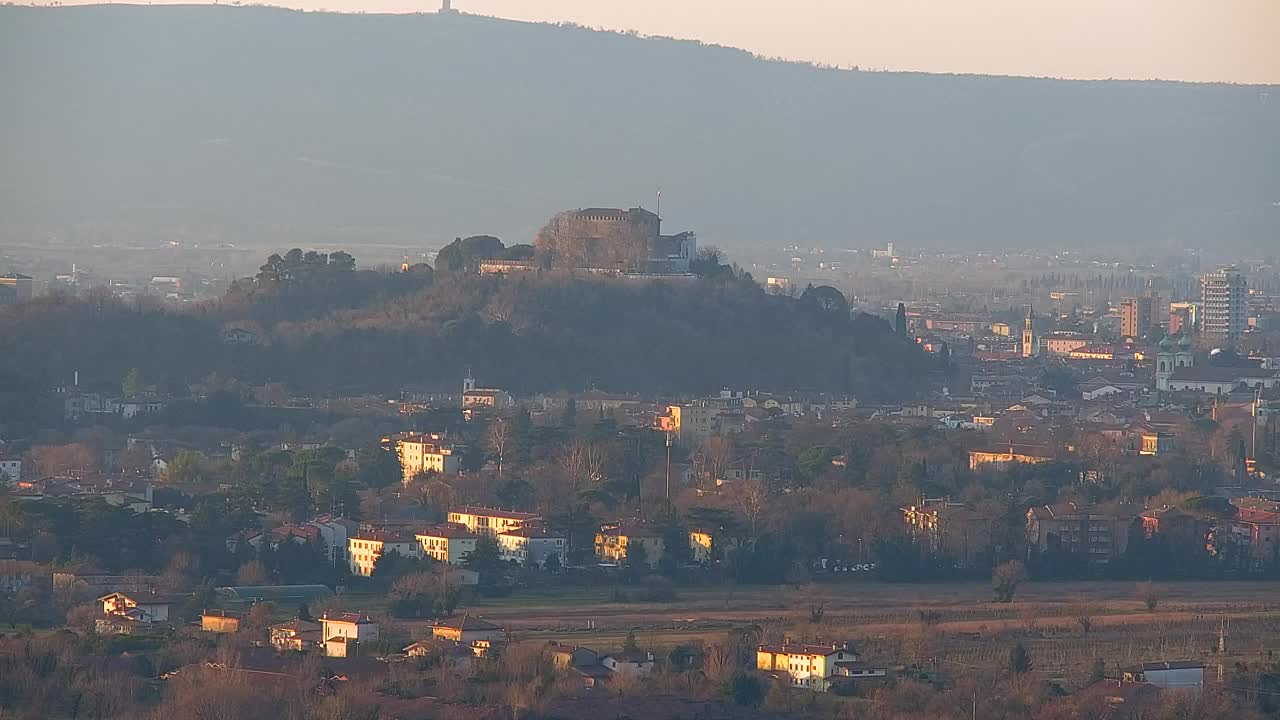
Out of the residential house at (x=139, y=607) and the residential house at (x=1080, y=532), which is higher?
the residential house at (x=1080, y=532)

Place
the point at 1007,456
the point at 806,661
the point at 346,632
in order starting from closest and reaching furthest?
the point at 806,661, the point at 346,632, the point at 1007,456

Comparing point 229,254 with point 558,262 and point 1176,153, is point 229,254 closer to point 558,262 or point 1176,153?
point 558,262

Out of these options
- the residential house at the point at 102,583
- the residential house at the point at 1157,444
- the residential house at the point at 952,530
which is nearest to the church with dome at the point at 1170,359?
the residential house at the point at 1157,444

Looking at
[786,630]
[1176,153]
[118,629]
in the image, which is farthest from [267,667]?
[1176,153]

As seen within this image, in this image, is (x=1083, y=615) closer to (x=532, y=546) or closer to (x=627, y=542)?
(x=627, y=542)

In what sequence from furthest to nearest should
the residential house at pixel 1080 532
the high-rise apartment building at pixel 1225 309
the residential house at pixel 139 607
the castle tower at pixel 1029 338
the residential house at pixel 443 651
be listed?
1. the high-rise apartment building at pixel 1225 309
2. the castle tower at pixel 1029 338
3. the residential house at pixel 1080 532
4. the residential house at pixel 139 607
5. the residential house at pixel 443 651

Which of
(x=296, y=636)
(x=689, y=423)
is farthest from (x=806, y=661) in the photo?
(x=689, y=423)

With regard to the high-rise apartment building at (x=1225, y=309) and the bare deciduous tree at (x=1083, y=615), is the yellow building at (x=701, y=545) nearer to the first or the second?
the bare deciduous tree at (x=1083, y=615)
